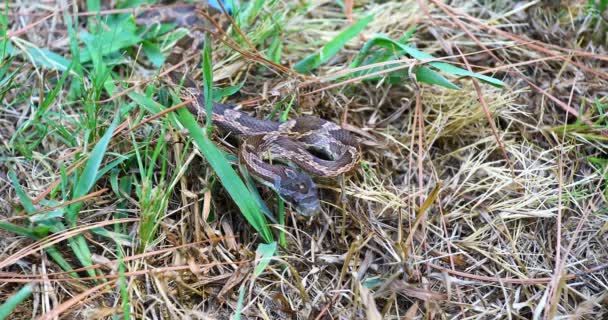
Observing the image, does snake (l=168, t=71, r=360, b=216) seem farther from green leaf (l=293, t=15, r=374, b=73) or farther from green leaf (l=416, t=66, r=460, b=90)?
green leaf (l=416, t=66, r=460, b=90)

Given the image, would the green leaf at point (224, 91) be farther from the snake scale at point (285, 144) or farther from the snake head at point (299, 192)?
the snake head at point (299, 192)

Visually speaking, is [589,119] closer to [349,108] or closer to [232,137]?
[349,108]

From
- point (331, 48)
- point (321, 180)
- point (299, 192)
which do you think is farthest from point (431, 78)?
point (299, 192)

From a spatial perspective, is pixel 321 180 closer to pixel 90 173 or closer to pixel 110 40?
pixel 90 173

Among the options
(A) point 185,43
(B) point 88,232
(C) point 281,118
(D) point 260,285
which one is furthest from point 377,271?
(A) point 185,43

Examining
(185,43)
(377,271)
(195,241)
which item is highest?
(185,43)
